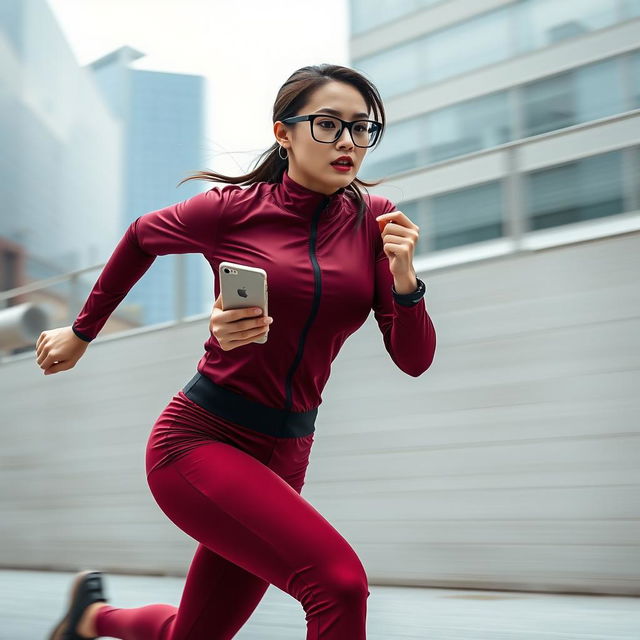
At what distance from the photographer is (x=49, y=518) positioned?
9.27 metres

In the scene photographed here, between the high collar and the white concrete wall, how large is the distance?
3574mm

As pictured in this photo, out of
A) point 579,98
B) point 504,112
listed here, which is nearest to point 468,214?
point 579,98

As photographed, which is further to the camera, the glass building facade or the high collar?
the glass building facade

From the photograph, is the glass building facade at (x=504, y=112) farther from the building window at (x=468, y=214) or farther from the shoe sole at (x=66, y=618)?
the shoe sole at (x=66, y=618)

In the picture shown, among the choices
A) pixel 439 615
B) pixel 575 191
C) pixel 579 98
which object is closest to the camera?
pixel 439 615

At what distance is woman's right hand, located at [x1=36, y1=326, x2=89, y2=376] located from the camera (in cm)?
246

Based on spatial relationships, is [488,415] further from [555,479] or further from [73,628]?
[73,628]

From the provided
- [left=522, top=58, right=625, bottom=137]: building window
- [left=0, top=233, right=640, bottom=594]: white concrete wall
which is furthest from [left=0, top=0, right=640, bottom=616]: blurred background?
[left=522, top=58, right=625, bottom=137]: building window

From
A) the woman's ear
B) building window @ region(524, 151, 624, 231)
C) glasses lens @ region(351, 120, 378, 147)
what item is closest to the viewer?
glasses lens @ region(351, 120, 378, 147)

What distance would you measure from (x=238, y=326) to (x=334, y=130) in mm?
560

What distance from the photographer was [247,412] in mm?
2123

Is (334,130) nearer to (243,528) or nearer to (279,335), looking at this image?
(279,335)

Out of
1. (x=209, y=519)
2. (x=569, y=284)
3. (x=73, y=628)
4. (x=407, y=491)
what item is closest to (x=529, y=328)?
(x=569, y=284)

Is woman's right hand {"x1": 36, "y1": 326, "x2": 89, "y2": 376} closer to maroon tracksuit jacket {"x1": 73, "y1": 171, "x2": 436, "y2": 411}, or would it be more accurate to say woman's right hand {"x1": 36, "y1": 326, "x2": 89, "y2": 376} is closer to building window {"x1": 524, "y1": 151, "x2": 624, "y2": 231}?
maroon tracksuit jacket {"x1": 73, "y1": 171, "x2": 436, "y2": 411}
